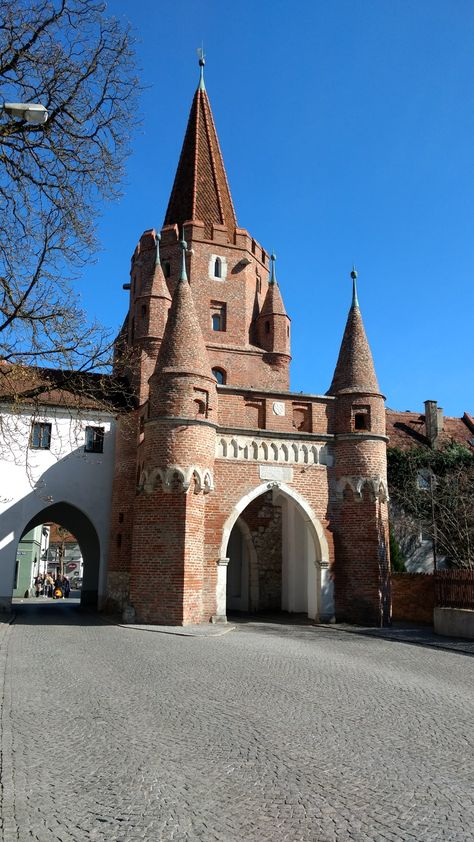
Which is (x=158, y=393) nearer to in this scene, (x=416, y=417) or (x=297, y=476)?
(x=297, y=476)

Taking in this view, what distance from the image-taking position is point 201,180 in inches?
1198

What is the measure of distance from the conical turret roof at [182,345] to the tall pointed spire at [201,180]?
8.93 metres

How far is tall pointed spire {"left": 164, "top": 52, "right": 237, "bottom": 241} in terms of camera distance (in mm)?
29438

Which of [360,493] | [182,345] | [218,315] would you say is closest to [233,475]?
[360,493]

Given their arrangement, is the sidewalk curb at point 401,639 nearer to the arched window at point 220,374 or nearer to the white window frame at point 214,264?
the arched window at point 220,374

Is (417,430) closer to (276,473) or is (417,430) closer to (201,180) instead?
(201,180)

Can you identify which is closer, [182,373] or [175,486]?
[175,486]

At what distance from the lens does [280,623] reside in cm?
2080

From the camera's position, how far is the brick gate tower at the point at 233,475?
18.7 metres

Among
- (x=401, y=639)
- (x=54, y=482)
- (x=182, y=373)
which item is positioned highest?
(x=182, y=373)

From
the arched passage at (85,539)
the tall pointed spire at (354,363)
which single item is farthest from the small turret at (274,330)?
the arched passage at (85,539)

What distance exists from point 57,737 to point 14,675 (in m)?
4.13

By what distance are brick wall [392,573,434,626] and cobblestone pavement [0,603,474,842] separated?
9.46 metres

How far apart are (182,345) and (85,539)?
14.5 metres
